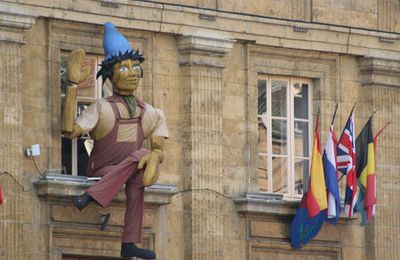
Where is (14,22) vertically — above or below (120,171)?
above

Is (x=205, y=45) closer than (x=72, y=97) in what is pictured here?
No

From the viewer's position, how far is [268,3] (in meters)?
44.4

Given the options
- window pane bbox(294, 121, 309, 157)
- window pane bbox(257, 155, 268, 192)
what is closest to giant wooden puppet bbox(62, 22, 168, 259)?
window pane bbox(257, 155, 268, 192)

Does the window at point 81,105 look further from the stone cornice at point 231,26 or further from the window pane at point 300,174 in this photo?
the window pane at point 300,174

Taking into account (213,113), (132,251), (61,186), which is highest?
(213,113)

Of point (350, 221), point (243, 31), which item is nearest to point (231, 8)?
point (243, 31)

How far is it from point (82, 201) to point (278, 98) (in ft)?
16.1

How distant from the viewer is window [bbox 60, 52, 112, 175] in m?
42.1

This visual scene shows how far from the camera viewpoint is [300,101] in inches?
1762

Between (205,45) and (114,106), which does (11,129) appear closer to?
(114,106)

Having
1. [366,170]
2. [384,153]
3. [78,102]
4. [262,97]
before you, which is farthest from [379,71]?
[78,102]

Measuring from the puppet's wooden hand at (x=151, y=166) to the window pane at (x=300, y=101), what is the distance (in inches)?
158

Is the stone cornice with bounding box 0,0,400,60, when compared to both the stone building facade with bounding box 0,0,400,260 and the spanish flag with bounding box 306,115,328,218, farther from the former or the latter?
the spanish flag with bounding box 306,115,328,218

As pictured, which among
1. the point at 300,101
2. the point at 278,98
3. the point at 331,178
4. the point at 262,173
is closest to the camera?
the point at 331,178
